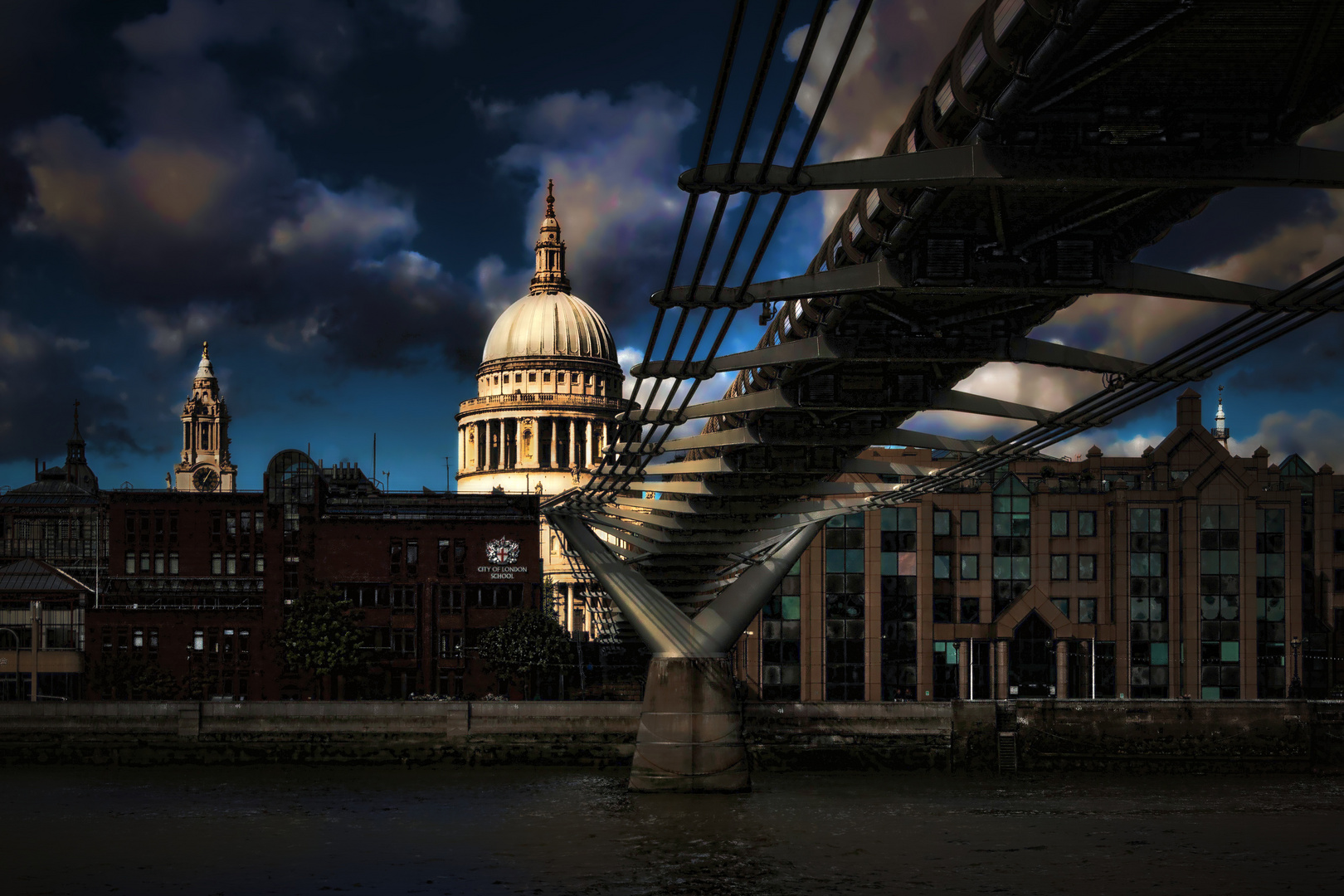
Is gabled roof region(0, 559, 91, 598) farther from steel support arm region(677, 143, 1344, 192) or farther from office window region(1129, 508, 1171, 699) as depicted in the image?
steel support arm region(677, 143, 1344, 192)

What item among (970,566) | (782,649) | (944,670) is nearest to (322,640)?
(782,649)

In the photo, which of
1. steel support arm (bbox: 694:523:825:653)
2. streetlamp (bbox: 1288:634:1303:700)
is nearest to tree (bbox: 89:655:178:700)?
steel support arm (bbox: 694:523:825:653)

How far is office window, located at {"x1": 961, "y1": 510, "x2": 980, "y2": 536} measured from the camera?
8825cm

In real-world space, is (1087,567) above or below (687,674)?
above

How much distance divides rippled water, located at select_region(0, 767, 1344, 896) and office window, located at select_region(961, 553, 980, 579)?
70.9ft

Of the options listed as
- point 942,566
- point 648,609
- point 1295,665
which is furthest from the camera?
point 942,566

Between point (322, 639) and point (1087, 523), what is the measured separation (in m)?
41.9

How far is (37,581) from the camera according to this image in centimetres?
9925

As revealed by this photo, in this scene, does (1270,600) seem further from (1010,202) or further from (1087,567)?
(1010,202)

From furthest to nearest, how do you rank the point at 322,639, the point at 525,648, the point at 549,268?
the point at 549,268 → the point at 322,639 → the point at 525,648

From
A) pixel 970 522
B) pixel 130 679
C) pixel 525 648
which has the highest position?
pixel 970 522

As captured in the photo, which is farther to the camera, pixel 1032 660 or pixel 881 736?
pixel 1032 660

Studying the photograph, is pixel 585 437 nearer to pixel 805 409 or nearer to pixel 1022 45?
pixel 805 409

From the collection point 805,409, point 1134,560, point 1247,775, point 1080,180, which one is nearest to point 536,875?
point 805,409
